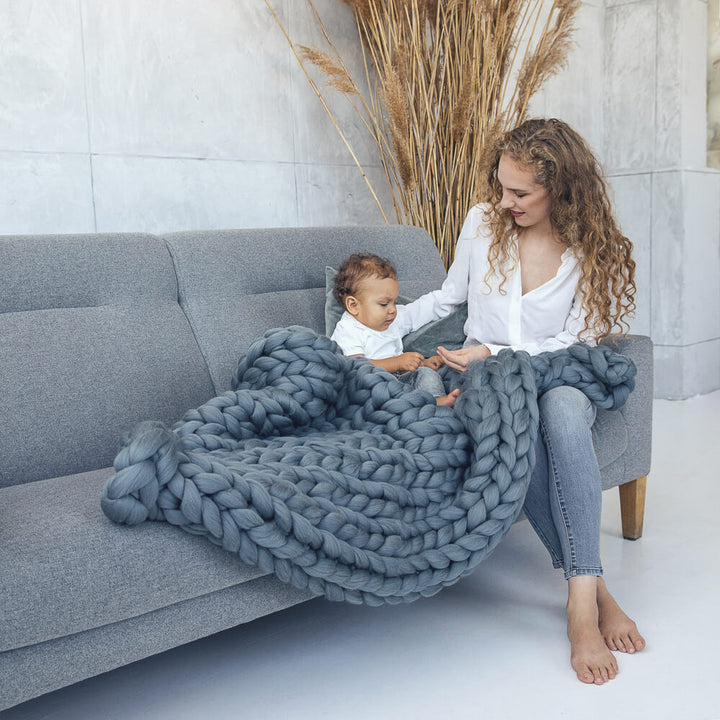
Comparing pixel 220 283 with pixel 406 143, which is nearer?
pixel 220 283

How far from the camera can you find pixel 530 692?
5.04 ft

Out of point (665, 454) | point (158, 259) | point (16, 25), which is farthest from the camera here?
point (665, 454)

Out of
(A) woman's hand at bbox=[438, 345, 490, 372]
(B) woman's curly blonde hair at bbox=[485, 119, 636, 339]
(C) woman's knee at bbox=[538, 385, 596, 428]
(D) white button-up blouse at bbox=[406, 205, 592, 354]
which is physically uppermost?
(B) woman's curly blonde hair at bbox=[485, 119, 636, 339]

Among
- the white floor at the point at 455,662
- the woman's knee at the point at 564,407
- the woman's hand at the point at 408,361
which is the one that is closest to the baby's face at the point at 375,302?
the woman's hand at the point at 408,361

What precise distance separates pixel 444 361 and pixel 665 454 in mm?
1456

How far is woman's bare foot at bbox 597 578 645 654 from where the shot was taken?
167 cm

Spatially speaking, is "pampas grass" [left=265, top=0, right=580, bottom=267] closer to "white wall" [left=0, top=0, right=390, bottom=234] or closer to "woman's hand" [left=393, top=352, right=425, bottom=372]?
"white wall" [left=0, top=0, right=390, bottom=234]

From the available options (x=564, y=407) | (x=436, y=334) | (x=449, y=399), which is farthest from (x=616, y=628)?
(x=436, y=334)

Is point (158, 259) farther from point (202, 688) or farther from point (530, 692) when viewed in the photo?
point (530, 692)

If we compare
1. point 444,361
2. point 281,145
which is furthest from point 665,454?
point 281,145

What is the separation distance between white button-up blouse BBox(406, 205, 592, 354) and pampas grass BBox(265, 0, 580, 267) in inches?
34.8

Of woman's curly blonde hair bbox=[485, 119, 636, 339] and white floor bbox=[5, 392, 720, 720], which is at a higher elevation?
woman's curly blonde hair bbox=[485, 119, 636, 339]

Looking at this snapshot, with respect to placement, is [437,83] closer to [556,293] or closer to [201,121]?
[201,121]

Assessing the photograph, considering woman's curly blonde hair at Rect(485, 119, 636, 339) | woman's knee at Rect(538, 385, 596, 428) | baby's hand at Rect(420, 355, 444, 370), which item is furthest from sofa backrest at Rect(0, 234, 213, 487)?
woman's curly blonde hair at Rect(485, 119, 636, 339)
